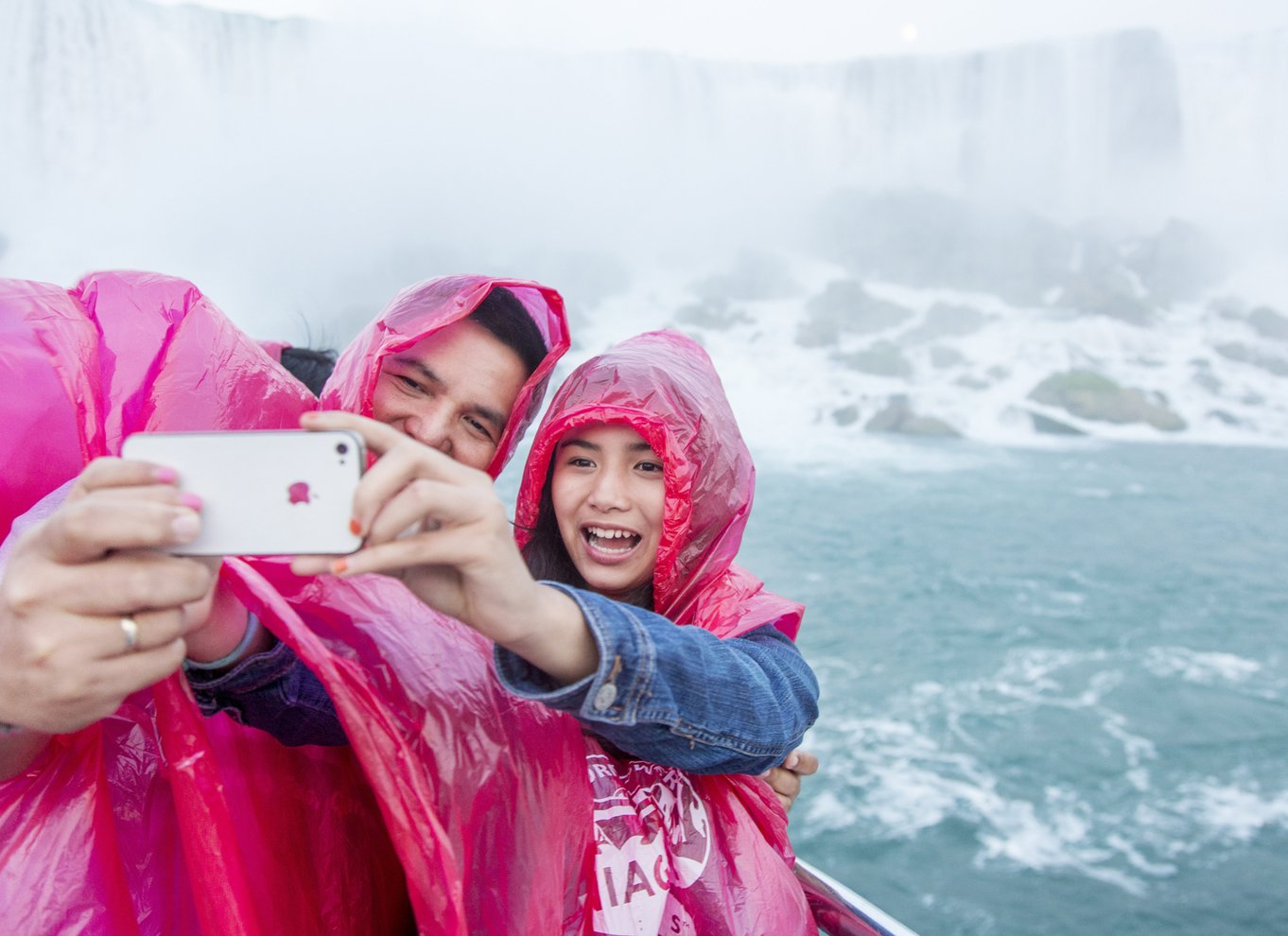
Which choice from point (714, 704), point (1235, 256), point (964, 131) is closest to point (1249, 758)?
point (714, 704)

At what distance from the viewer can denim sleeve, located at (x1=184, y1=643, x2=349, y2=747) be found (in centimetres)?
89

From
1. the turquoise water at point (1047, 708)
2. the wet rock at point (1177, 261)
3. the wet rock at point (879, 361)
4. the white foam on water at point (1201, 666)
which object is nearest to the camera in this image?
the turquoise water at point (1047, 708)

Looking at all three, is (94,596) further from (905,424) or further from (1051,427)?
(1051,427)

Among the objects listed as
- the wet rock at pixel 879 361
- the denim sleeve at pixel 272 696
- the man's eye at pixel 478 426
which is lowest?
the wet rock at pixel 879 361

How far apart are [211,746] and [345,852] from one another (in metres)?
0.22

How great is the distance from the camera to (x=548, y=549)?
1617 millimetres

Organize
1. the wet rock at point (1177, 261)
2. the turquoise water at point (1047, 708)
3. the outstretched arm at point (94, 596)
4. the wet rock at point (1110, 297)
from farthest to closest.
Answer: the wet rock at point (1177, 261), the wet rock at point (1110, 297), the turquoise water at point (1047, 708), the outstretched arm at point (94, 596)

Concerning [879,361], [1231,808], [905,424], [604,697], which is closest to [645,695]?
[604,697]

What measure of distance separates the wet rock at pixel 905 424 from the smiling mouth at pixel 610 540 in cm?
1528

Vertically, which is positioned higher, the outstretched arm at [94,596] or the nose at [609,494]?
the outstretched arm at [94,596]

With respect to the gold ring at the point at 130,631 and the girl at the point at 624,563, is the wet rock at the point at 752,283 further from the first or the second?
the gold ring at the point at 130,631

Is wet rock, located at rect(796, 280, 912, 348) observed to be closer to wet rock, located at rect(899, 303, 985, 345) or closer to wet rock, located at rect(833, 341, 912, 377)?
wet rock, located at rect(899, 303, 985, 345)

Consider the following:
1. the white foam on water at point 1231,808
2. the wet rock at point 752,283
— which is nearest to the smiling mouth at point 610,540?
the white foam on water at point 1231,808

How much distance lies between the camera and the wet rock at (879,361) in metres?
19.2
